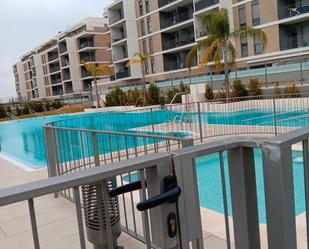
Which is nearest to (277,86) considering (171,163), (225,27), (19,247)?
(225,27)

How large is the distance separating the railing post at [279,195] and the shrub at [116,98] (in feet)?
111

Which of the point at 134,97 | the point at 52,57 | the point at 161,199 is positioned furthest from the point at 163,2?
the point at 161,199

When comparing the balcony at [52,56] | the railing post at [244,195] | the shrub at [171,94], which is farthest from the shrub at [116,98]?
the balcony at [52,56]

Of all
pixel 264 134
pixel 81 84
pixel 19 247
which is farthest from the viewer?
pixel 81 84

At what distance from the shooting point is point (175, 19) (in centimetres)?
4147

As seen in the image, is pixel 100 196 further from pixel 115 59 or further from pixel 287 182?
pixel 115 59

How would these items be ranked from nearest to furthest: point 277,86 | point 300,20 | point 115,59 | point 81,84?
point 277,86, point 300,20, point 115,59, point 81,84

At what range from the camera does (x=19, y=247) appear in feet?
13.6

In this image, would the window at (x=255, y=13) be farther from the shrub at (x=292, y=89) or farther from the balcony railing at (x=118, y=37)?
the balcony railing at (x=118, y=37)

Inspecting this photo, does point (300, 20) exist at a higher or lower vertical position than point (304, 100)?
higher

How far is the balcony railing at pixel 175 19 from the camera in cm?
4012

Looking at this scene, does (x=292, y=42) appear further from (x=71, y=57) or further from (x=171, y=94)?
(x=71, y=57)

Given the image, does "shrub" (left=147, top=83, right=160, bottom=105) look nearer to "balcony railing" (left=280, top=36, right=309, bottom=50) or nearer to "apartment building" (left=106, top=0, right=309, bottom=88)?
"apartment building" (left=106, top=0, right=309, bottom=88)

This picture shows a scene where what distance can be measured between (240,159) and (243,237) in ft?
1.42
